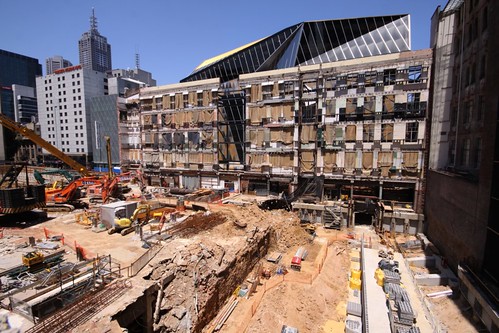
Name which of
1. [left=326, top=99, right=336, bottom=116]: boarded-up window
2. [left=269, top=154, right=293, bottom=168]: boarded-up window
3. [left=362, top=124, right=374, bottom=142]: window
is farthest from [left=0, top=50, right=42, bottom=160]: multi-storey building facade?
[left=362, top=124, right=374, bottom=142]: window

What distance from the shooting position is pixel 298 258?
22.7 meters

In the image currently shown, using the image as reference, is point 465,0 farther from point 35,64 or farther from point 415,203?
point 35,64

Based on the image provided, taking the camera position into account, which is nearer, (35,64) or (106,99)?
(106,99)

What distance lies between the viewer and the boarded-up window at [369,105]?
33.8 m

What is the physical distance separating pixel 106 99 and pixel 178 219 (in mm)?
61383

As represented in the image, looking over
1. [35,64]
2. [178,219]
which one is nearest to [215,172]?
[178,219]

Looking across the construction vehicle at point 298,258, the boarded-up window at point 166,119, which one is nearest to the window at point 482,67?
the construction vehicle at point 298,258

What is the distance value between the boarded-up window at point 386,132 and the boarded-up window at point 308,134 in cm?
880

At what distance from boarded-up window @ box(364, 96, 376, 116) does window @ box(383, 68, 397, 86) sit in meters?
2.40

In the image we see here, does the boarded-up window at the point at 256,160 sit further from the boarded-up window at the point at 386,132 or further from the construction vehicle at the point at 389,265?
the construction vehicle at the point at 389,265

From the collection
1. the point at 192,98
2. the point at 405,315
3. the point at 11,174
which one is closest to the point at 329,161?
the point at 405,315

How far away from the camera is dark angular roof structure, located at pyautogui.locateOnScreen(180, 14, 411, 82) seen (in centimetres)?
4106

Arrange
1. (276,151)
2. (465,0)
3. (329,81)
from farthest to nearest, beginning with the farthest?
(276,151), (329,81), (465,0)

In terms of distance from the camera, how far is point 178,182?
50.5 metres
